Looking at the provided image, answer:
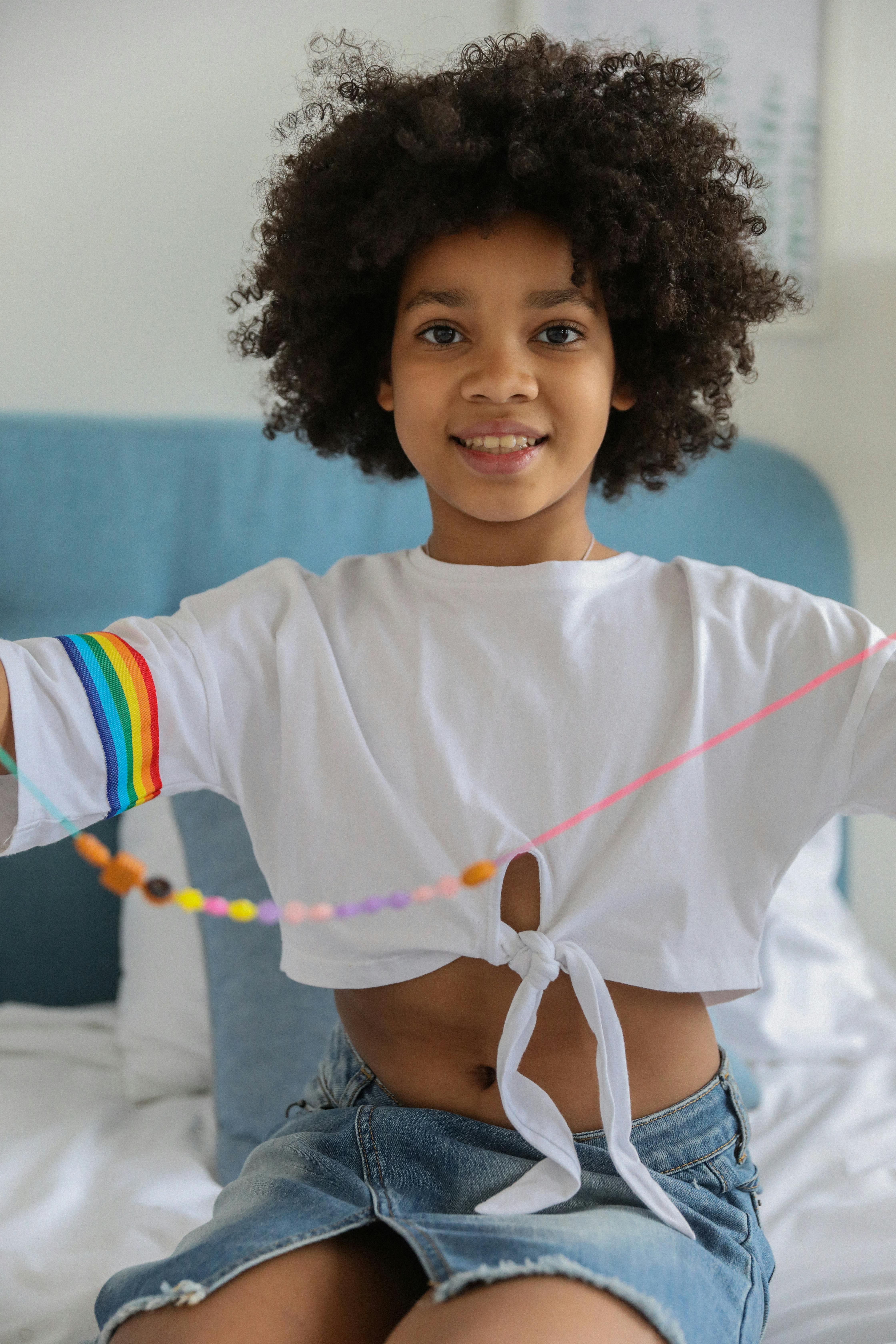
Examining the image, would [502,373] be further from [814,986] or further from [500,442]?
[814,986]

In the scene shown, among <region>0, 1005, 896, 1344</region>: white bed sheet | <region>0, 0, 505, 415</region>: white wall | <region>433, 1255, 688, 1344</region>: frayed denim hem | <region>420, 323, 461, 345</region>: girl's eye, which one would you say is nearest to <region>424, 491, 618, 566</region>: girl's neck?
<region>420, 323, 461, 345</region>: girl's eye

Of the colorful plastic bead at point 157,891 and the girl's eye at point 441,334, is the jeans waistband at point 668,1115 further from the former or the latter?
the girl's eye at point 441,334

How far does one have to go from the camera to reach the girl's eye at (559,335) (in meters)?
0.91

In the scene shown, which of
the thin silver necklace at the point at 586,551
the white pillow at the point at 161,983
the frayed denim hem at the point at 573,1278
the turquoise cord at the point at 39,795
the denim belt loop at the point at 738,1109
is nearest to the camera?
the frayed denim hem at the point at 573,1278

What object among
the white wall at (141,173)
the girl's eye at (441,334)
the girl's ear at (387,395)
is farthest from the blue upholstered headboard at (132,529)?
the girl's eye at (441,334)

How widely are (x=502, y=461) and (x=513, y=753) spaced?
8.8 inches

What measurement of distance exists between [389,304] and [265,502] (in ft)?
2.14

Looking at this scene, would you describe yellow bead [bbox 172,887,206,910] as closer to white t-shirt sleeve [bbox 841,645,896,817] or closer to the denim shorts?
the denim shorts

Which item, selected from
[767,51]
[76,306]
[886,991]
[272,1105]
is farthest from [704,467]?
[272,1105]

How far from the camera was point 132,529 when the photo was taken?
61.9 inches

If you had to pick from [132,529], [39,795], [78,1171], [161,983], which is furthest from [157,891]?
[132,529]

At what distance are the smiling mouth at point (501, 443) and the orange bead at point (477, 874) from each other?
1.06 feet

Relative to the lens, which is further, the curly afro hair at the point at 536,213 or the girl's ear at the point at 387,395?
the girl's ear at the point at 387,395

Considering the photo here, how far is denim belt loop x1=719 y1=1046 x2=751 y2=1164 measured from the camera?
2.78 feet
